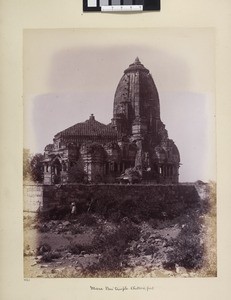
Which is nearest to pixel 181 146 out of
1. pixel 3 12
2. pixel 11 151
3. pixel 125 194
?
pixel 125 194

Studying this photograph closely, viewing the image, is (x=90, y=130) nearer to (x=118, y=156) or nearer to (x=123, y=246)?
(x=118, y=156)

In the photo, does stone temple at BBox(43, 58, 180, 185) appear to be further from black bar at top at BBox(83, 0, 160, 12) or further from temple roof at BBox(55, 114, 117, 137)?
black bar at top at BBox(83, 0, 160, 12)

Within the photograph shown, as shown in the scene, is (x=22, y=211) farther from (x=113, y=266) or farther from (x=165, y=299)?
(x=165, y=299)
